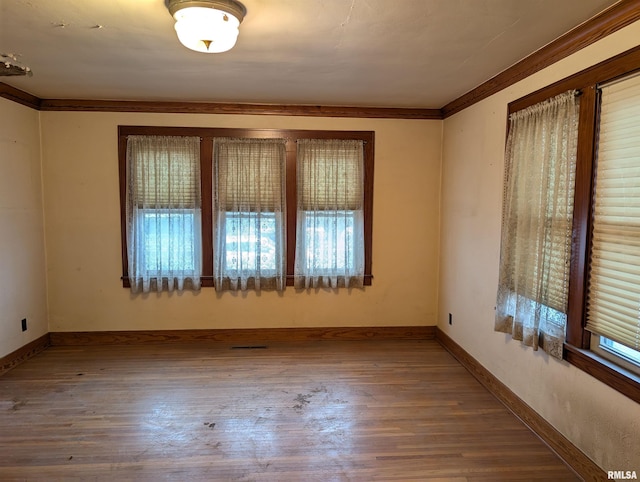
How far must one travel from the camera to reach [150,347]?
4.06 metres

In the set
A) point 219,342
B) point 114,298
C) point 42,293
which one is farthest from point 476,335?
point 42,293

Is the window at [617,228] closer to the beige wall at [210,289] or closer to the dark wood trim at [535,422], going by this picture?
the dark wood trim at [535,422]

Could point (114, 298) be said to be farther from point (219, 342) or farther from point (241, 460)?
point (241, 460)

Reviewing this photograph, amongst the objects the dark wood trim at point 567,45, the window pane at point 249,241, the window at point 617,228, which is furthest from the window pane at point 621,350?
the window pane at point 249,241

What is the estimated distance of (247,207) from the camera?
4.07 m

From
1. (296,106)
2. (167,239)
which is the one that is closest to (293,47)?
(296,106)

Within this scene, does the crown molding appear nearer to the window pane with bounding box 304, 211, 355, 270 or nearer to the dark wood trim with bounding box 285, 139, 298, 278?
the dark wood trim with bounding box 285, 139, 298, 278

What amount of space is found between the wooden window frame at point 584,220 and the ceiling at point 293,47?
1.06 feet

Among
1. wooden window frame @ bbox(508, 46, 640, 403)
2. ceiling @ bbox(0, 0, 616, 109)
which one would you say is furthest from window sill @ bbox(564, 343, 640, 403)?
ceiling @ bbox(0, 0, 616, 109)

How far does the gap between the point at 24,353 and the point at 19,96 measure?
2.43 meters

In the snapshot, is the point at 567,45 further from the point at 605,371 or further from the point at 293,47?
the point at 605,371

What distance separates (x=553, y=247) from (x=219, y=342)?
10.9 feet

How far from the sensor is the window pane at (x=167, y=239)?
13.1 ft

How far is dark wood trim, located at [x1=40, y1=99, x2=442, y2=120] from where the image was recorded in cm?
389
